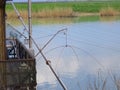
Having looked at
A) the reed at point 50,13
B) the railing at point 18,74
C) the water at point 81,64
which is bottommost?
the water at point 81,64

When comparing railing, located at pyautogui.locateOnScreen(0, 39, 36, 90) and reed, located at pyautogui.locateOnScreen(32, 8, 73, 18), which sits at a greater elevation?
reed, located at pyautogui.locateOnScreen(32, 8, 73, 18)

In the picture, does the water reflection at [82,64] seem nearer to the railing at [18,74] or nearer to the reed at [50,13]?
the railing at [18,74]

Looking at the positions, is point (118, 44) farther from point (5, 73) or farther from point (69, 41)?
point (5, 73)

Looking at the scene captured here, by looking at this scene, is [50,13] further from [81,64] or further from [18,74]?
[18,74]

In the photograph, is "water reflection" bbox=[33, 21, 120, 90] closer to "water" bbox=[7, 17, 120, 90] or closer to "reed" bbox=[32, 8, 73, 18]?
"water" bbox=[7, 17, 120, 90]

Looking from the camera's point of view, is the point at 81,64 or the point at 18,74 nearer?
the point at 18,74

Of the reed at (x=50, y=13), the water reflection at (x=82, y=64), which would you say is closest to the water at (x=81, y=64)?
the water reflection at (x=82, y=64)

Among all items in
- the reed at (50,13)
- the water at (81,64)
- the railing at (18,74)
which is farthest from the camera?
the reed at (50,13)

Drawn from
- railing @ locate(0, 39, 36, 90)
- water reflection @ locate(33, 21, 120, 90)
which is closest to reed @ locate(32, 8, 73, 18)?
water reflection @ locate(33, 21, 120, 90)

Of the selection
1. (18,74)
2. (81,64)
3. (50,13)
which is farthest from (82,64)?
(50,13)

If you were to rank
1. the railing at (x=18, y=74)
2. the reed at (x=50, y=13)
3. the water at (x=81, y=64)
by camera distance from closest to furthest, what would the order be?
the railing at (x=18, y=74), the water at (x=81, y=64), the reed at (x=50, y=13)

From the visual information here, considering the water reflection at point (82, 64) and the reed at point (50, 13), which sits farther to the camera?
the reed at point (50, 13)

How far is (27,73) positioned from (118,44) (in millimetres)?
13238

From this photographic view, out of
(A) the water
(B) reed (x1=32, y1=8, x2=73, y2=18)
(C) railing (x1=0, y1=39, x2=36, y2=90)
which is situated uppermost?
(B) reed (x1=32, y1=8, x2=73, y2=18)
